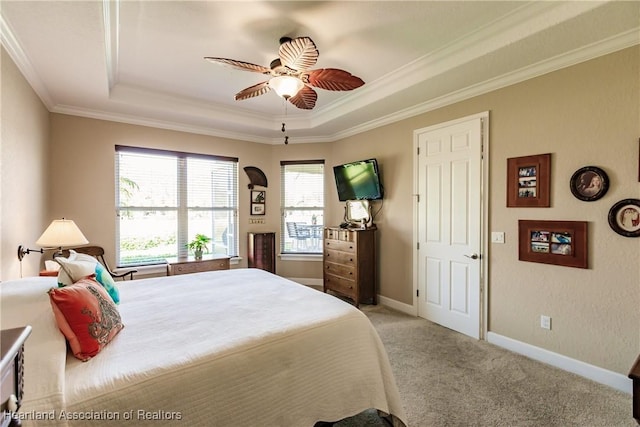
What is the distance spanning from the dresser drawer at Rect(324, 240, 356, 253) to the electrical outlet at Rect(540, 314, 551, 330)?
2184 millimetres

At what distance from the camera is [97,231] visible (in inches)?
152

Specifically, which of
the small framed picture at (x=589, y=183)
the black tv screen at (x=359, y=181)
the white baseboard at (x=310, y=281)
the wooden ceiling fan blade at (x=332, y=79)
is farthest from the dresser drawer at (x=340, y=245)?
the small framed picture at (x=589, y=183)

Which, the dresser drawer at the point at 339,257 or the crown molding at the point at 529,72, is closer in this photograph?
the crown molding at the point at 529,72

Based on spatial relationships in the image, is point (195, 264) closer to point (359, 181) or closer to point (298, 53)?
point (359, 181)

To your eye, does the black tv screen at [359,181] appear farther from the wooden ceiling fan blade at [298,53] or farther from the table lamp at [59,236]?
the table lamp at [59,236]

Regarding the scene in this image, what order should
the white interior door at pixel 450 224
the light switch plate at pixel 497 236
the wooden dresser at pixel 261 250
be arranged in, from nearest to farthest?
the light switch plate at pixel 497 236
the white interior door at pixel 450 224
the wooden dresser at pixel 261 250

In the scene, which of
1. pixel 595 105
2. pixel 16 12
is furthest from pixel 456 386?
pixel 16 12

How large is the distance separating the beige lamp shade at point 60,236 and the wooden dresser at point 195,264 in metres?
1.34

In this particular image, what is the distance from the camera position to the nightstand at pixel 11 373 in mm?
761

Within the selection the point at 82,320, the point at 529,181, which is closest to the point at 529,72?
the point at 529,181

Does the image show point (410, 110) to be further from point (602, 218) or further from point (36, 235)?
point (36, 235)

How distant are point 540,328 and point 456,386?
108cm

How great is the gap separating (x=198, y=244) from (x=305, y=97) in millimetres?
2779

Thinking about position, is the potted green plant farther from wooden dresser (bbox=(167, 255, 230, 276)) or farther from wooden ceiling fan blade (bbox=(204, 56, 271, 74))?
wooden ceiling fan blade (bbox=(204, 56, 271, 74))
